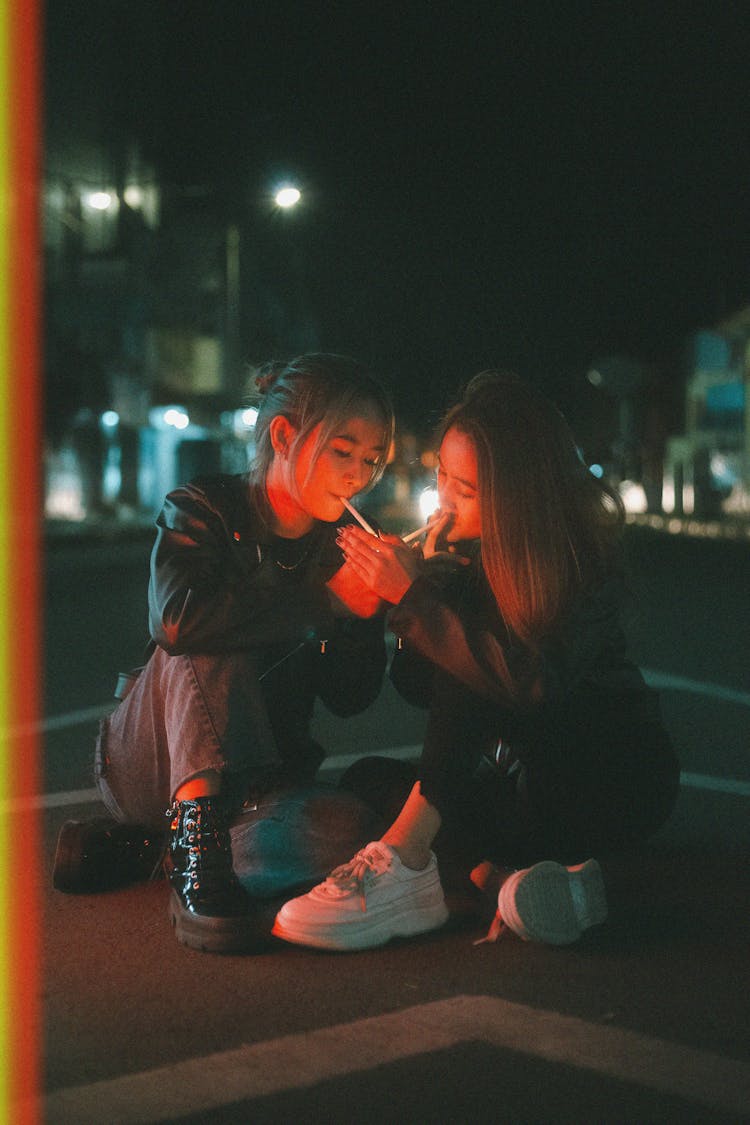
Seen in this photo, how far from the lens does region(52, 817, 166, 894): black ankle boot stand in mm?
4074

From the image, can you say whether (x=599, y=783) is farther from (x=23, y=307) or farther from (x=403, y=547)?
(x=23, y=307)

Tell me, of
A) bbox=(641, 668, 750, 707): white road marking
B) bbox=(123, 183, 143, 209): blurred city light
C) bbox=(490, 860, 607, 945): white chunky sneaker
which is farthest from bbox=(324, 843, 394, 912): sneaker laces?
bbox=(123, 183, 143, 209): blurred city light

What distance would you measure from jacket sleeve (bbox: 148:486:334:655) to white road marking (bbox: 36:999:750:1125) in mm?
1070

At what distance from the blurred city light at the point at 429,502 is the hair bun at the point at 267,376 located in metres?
0.61

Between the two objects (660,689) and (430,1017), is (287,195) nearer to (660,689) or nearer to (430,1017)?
(660,689)

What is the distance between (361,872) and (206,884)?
1.32 feet

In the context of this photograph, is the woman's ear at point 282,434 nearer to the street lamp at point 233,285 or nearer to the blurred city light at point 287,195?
the street lamp at point 233,285

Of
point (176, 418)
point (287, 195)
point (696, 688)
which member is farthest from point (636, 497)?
point (696, 688)

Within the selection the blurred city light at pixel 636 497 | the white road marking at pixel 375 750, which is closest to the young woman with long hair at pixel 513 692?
the white road marking at pixel 375 750

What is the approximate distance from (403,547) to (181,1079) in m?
1.53

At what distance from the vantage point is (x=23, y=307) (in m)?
36.2

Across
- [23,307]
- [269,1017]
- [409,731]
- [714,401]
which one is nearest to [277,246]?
[714,401]

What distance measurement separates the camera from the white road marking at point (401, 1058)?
261cm

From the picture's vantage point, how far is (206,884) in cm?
362
